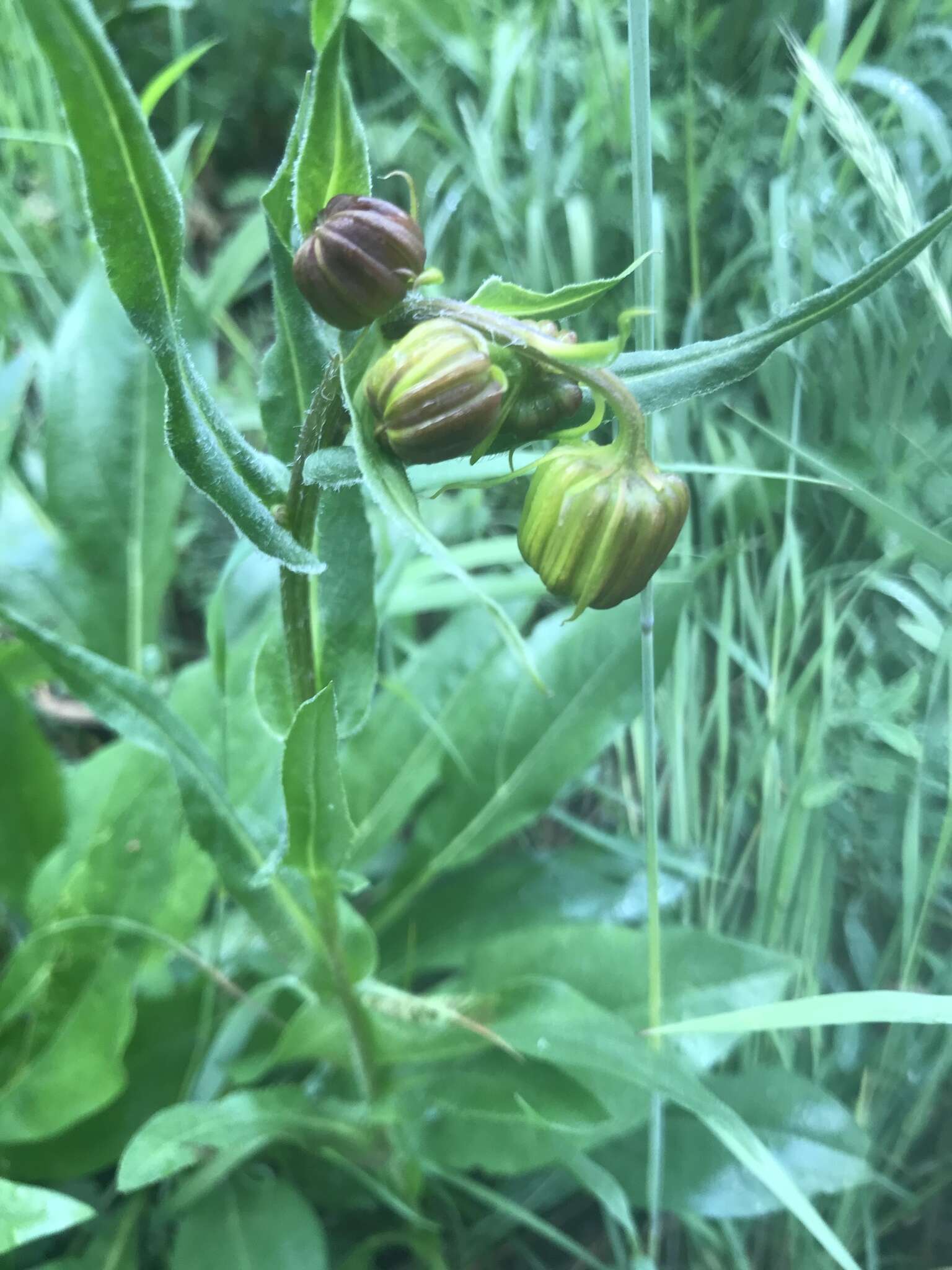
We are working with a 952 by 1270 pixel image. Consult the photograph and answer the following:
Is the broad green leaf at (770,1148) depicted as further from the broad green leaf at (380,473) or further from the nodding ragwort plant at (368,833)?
the broad green leaf at (380,473)

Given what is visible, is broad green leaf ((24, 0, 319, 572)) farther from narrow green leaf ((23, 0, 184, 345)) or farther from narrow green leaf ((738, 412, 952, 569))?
narrow green leaf ((738, 412, 952, 569))

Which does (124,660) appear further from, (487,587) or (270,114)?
(270,114)

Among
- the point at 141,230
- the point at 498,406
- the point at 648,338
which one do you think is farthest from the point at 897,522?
the point at 141,230

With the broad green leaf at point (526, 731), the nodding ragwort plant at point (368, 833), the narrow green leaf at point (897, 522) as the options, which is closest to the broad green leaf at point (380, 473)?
the nodding ragwort plant at point (368, 833)

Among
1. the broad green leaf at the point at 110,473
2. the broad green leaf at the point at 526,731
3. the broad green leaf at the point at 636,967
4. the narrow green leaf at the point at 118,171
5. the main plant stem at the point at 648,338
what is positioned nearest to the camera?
the narrow green leaf at the point at 118,171

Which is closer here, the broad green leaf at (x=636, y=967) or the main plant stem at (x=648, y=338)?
the main plant stem at (x=648, y=338)

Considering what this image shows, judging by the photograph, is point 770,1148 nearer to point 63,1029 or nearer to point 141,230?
point 63,1029

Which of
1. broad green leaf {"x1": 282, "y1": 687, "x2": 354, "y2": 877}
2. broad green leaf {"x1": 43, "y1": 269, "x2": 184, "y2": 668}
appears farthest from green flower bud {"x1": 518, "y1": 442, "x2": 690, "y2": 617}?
broad green leaf {"x1": 43, "y1": 269, "x2": 184, "y2": 668}
